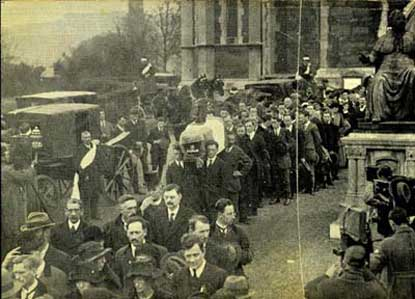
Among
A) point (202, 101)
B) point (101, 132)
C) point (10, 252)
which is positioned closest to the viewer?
point (10, 252)

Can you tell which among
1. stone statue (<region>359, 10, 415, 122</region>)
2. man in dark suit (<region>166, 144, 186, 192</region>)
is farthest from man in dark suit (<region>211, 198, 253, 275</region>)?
stone statue (<region>359, 10, 415, 122</region>)

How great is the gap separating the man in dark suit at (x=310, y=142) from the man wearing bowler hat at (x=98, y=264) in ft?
4.04

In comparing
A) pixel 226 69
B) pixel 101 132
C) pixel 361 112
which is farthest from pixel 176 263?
pixel 361 112

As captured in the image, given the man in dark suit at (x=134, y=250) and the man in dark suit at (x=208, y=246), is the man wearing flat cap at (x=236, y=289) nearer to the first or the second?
the man in dark suit at (x=208, y=246)

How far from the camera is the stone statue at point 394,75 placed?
4199 millimetres

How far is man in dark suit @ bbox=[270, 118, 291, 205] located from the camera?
4.30 meters

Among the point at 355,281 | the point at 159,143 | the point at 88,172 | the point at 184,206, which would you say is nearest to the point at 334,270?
the point at 355,281

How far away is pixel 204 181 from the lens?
161 inches

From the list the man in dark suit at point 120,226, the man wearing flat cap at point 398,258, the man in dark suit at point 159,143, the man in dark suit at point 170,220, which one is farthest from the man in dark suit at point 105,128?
the man wearing flat cap at point 398,258

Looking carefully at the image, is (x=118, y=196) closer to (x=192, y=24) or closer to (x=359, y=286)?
(x=192, y=24)

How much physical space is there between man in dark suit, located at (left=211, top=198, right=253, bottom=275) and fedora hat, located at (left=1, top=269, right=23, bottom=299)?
1.08m

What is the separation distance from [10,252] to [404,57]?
2.36 meters

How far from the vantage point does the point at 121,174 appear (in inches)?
153

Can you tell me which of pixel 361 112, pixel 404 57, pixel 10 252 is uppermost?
pixel 404 57
